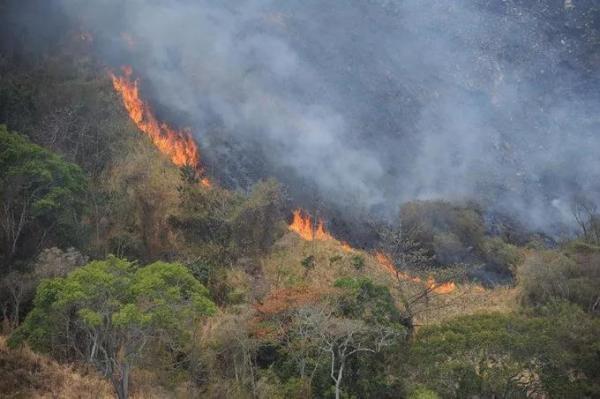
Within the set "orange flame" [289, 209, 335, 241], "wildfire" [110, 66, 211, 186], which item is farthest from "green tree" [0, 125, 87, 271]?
"orange flame" [289, 209, 335, 241]

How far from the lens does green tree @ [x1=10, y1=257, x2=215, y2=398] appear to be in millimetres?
16266

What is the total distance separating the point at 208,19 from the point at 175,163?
1598cm

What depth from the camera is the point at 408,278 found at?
3531 centimetres

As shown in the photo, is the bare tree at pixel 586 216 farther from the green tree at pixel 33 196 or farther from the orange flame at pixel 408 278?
the green tree at pixel 33 196

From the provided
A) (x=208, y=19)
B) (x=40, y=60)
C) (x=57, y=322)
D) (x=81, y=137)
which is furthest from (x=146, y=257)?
(x=208, y=19)

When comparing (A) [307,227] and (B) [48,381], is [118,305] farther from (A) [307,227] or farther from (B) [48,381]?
(A) [307,227]

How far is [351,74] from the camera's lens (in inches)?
2028

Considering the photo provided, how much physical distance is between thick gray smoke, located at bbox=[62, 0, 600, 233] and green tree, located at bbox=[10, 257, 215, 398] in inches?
1010

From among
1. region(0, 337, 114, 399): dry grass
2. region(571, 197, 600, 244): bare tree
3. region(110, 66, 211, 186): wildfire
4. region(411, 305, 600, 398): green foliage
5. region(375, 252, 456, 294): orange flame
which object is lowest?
region(0, 337, 114, 399): dry grass

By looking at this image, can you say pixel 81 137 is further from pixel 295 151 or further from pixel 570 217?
pixel 570 217

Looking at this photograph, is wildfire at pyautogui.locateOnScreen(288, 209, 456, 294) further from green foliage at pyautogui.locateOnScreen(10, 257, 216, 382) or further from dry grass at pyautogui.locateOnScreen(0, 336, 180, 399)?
green foliage at pyautogui.locateOnScreen(10, 257, 216, 382)

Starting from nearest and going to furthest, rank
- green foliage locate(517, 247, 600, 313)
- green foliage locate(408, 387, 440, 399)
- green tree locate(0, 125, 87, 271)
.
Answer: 1. green foliage locate(408, 387, 440, 399)
2. green tree locate(0, 125, 87, 271)
3. green foliage locate(517, 247, 600, 313)

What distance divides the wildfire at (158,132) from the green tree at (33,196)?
14.0 m

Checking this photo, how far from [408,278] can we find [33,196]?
20.3m
